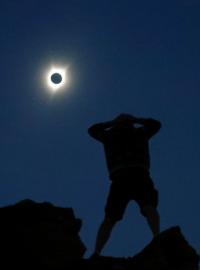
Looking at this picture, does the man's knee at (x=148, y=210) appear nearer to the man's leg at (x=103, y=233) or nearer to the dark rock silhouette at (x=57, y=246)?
the man's leg at (x=103, y=233)

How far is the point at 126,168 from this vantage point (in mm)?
10000

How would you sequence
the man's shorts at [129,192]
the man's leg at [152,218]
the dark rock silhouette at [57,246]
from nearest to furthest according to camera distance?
the dark rock silhouette at [57,246] < the man's leg at [152,218] < the man's shorts at [129,192]

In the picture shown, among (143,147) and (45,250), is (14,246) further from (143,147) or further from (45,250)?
(143,147)

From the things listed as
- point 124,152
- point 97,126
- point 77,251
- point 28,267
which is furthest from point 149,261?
point 97,126

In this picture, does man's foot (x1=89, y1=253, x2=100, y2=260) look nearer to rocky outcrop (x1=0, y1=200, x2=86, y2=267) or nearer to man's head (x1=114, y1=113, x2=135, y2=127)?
rocky outcrop (x1=0, y1=200, x2=86, y2=267)

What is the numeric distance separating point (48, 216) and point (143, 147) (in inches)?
98.5

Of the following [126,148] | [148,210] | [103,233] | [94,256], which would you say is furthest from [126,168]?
[94,256]

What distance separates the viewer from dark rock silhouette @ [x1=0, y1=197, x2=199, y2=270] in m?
8.19

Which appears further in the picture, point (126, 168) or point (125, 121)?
point (125, 121)

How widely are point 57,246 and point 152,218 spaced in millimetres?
1957

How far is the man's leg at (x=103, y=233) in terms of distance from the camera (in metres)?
9.30

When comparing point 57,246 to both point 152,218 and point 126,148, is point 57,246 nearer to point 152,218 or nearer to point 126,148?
point 152,218

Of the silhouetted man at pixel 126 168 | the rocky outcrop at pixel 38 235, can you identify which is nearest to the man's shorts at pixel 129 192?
the silhouetted man at pixel 126 168

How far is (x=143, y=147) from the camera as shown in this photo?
1028 cm
